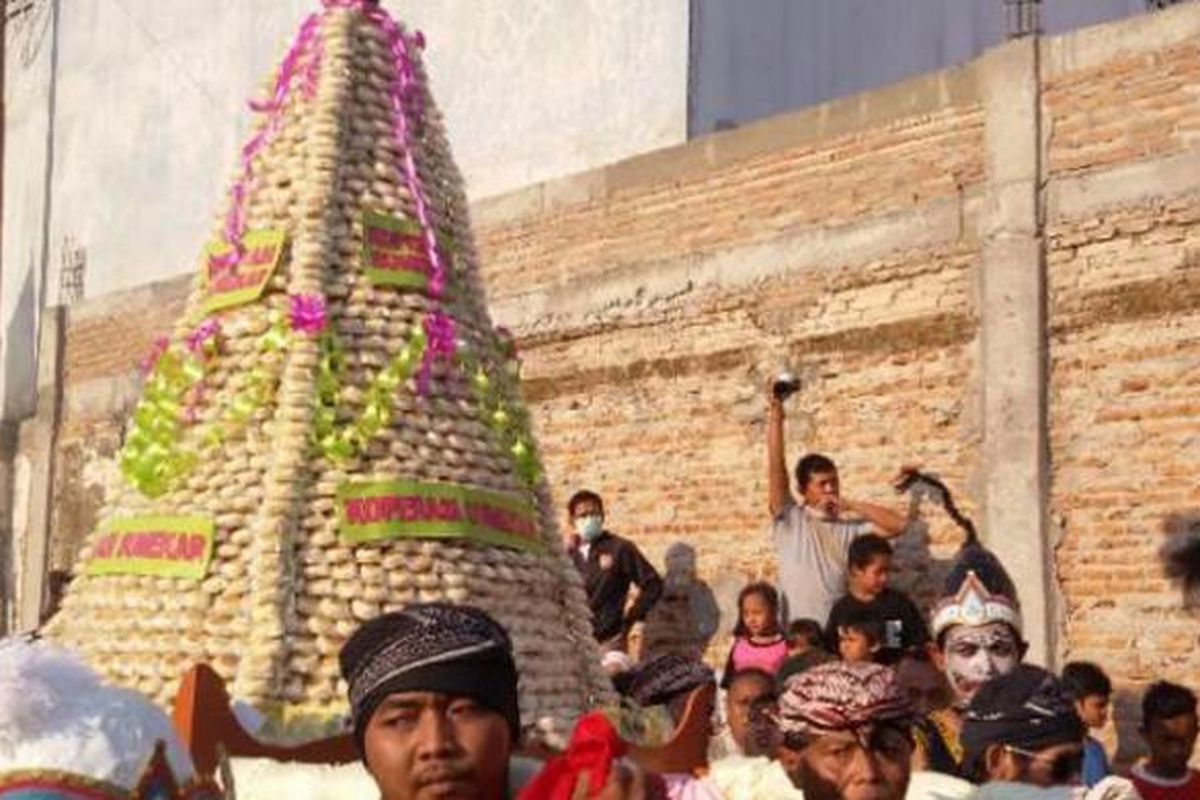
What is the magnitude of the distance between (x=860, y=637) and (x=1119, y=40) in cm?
385

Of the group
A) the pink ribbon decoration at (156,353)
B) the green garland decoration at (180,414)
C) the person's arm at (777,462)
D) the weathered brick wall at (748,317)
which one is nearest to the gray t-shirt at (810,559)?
the person's arm at (777,462)

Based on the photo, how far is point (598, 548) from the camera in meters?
10.0

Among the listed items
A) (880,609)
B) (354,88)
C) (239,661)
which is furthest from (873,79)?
(239,661)

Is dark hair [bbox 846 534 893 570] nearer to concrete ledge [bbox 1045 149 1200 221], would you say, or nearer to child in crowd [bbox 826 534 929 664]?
child in crowd [bbox 826 534 929 664]

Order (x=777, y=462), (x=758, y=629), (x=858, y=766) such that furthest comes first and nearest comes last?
(x=777, y=462), (x=758, y=629), (x=858, y=766)

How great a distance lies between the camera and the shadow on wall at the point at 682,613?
11.0 meters

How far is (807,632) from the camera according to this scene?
788 cm

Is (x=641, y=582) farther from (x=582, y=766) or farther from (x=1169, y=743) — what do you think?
(x=582, y=766)

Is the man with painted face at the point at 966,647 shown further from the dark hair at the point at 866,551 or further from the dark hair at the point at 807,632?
the dark hair at the point at 807,632

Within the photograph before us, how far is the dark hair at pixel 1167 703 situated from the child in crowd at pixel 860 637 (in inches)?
42.2

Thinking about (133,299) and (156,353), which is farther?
(133,299)

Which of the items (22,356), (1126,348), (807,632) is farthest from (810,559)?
(22,356)

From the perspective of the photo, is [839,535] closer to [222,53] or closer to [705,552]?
[705,552]

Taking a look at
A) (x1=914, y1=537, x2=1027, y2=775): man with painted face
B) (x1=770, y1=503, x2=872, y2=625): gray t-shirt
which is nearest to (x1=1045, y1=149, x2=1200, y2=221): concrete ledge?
(x1=770, y1=503, x2=872, y2=625): gray t-shirt
